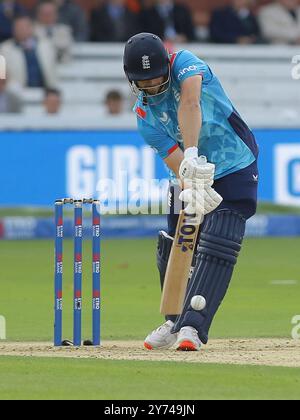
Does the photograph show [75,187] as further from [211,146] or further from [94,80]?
Answer: [211,146]

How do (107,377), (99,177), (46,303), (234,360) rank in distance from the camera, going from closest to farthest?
(107,377) < (234,360) < (46,303) < (99,177)

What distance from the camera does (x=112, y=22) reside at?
20.8 meters

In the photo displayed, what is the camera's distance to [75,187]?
1677 cm

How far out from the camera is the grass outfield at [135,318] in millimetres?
6309

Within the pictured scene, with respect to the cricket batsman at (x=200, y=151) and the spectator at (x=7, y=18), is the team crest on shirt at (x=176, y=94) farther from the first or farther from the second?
the spectator at (x=7, y=18)

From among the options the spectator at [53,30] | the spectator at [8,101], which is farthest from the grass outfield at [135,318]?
the spectator at [53,30]

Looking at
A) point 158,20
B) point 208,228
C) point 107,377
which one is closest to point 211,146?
point 208,228

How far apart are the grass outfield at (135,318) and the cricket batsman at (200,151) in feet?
2.57

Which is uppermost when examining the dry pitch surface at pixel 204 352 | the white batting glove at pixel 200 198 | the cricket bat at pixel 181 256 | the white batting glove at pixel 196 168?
the white batting glove at pixel 196 168

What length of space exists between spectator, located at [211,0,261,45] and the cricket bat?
13805mm

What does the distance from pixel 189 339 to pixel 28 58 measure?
12250 mm

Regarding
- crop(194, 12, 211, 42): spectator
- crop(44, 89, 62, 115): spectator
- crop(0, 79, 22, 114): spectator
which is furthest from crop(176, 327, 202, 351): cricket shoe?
crop(194, 12, 211, 42): spectator

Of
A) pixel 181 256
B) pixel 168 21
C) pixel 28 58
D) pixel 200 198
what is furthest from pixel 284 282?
pixel 168 21

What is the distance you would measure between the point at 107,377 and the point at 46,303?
4.45m
